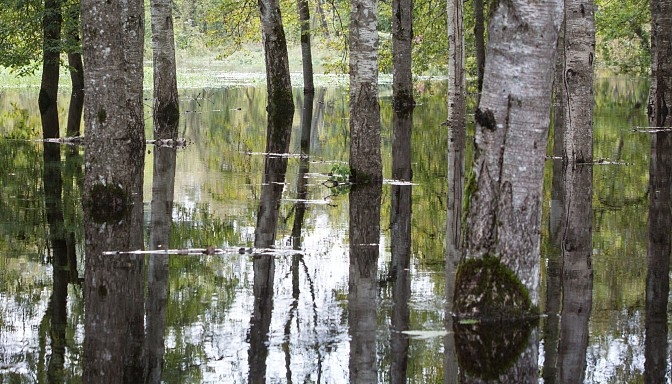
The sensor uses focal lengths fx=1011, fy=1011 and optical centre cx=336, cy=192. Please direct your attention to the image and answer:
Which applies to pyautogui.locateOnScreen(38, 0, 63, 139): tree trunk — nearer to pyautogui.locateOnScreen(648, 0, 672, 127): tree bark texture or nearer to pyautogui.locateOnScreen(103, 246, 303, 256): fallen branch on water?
pyautogui.locateOnScreen(103, 246, 303, 256): fallen branch on water

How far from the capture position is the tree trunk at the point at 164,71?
2403 centimetres

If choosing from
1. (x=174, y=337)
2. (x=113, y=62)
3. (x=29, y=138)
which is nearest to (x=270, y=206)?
(x=113, y=62)

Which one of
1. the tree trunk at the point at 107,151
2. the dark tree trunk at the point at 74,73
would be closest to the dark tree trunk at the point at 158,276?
the tree trunk at the point at 107,151

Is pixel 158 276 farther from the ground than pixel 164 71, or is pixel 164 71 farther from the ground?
pixel 164 71

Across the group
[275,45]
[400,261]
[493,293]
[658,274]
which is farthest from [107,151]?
[275,45]

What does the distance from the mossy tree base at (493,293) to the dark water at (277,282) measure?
27 centimetres

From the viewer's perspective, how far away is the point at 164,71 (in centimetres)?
2544

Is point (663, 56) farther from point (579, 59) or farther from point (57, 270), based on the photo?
point (57, 270)

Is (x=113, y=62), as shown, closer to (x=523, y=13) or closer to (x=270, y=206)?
(x=270, y=206)

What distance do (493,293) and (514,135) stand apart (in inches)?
46.7

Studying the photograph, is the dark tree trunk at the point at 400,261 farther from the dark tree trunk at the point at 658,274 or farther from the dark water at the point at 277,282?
the dark tree trunk at the point at 658,274

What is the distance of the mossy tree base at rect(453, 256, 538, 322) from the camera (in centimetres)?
751

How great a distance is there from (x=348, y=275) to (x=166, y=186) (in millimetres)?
6827

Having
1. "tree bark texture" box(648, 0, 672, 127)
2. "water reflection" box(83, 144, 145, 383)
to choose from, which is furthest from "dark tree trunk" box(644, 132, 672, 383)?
"tree bark texture" box(648, 0, 672, 127)
